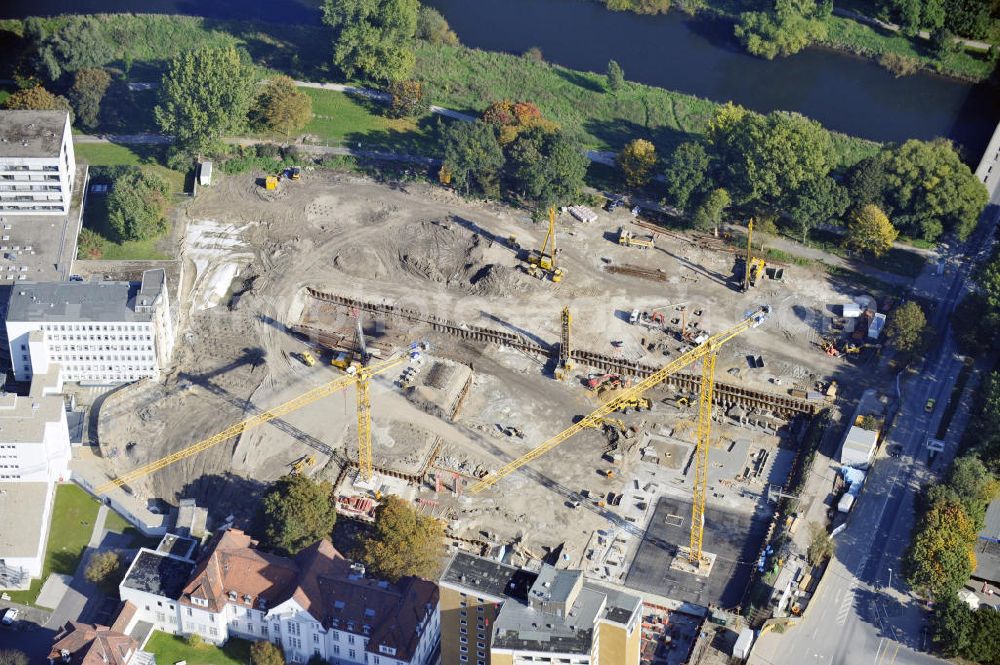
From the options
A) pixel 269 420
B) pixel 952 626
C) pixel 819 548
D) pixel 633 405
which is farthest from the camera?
pixel 633 405

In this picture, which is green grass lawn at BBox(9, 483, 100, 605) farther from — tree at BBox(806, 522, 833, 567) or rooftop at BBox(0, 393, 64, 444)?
tree at BBox(806, 522, 833, 567)

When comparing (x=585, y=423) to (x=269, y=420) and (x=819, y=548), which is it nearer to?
(x=819, y=548)

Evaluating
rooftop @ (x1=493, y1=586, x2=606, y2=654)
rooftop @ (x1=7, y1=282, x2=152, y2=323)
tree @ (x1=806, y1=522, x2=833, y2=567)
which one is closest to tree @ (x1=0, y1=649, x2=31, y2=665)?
rooftop @ (x1=7, y1=282, x2=152, y2=323)

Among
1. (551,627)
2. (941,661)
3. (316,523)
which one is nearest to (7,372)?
(316,523)

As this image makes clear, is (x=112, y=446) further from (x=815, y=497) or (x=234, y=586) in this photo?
(x=815, y=497)

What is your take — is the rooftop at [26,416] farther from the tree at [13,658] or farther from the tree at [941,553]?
the tree at [941,553]

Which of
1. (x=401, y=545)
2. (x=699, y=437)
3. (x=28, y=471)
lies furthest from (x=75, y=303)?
(x=699, y=437)
